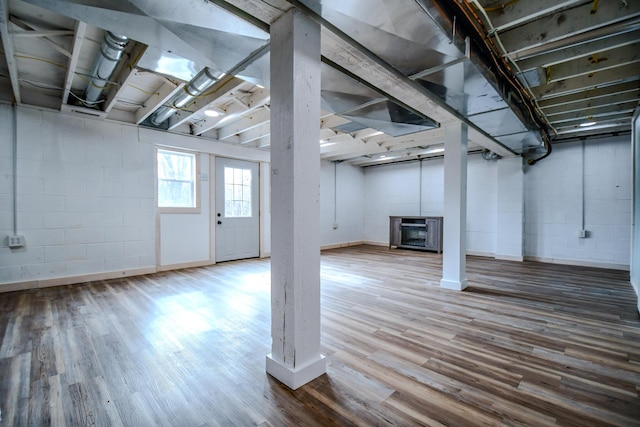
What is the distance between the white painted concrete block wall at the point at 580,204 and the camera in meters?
5.06

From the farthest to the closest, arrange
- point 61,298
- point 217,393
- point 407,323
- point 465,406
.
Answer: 1. point 61,298
2. point 407,323
3. point 217,393
4. point 465,406

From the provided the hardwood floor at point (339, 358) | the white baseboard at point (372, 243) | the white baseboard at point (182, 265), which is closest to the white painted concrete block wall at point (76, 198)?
the white baseboard at point (182, 265)

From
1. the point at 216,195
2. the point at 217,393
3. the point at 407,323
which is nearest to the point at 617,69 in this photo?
the point at 407,323

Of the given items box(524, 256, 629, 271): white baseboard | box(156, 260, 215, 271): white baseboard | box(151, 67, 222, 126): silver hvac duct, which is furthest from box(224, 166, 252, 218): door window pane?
box(524, 256, 629, 271): white baseboard

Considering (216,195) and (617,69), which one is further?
(216,195)

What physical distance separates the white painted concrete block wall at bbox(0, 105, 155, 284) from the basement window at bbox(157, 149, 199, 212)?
23 centimetres

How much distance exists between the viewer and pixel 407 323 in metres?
2.67

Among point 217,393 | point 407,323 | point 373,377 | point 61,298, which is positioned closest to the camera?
point 217,393

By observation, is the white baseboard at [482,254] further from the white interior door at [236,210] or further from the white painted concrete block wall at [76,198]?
the white painted concrete block wall at [76,198]

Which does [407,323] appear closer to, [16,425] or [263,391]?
[263,391]

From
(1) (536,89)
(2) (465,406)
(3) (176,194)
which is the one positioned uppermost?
(1) (536,89)

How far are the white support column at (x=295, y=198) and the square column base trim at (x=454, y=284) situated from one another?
2634mm

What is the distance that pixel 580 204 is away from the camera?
5.42m

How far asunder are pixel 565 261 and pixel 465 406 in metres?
5.75
